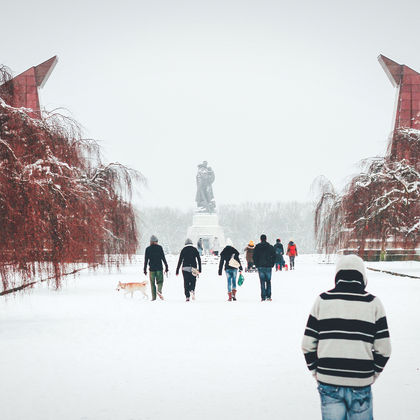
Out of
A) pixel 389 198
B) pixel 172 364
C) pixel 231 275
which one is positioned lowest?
pixel 172 364

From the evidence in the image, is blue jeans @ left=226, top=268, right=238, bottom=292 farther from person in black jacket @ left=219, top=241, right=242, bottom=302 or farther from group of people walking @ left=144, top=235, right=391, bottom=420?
group of people walking @ left=144, top=235, right=391, bottom=420

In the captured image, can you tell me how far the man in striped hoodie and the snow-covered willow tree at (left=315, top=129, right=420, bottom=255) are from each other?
19.3 metres

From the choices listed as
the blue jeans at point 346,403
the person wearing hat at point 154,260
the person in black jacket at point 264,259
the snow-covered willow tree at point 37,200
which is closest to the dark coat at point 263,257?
the person in black jacket at point 264,259

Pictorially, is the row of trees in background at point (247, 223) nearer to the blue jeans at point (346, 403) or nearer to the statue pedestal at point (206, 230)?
the statue pedestal at point (206, 230)

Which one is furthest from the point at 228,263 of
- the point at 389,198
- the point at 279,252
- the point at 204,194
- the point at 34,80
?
the point at 204,194

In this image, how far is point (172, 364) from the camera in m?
6.70

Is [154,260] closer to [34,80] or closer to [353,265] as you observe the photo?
[353,265]

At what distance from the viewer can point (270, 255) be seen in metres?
13.3

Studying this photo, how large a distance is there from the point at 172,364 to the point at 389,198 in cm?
1757

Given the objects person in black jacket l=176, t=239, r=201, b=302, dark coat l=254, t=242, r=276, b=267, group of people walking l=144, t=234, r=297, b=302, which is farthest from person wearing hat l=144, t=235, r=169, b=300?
dark coat l=254, t=242, r=276, b=267

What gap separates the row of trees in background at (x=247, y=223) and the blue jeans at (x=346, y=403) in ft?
272

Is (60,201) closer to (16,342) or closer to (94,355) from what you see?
(16,342)

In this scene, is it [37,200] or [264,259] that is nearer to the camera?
[37,200]

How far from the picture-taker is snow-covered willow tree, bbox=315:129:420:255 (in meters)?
22.4
